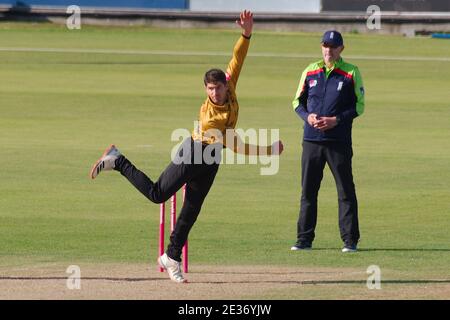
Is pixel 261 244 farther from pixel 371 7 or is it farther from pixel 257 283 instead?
pixel 371 7

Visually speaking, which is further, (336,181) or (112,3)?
(112,3)

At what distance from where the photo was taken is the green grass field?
13141 mm

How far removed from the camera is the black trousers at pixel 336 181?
42.1 feet

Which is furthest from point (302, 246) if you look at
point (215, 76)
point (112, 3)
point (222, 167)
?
point (112, 3)

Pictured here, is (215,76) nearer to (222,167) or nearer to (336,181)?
(336,181)

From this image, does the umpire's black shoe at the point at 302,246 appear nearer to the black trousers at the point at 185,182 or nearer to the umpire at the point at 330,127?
the umpire at the point at 330,127

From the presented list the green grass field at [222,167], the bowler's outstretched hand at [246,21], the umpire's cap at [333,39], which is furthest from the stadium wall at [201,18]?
the bowler's outstretched hand at [246,21]

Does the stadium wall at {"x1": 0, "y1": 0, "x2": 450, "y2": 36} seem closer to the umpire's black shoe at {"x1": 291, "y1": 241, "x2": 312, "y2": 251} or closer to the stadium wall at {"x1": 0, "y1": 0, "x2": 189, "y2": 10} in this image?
the stadium wall at {"x1": 0, "y1": 0, "x2": 189, "y2": 10}

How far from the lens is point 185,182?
35.8 ft

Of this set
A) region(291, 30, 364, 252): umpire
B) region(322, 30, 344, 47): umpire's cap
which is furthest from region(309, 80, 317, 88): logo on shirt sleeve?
region(322, 30, 344, 47): umpire's cap

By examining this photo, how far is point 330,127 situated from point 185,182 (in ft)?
7.48

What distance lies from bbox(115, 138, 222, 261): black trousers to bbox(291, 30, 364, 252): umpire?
2054 mm

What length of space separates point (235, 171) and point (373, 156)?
296cm
